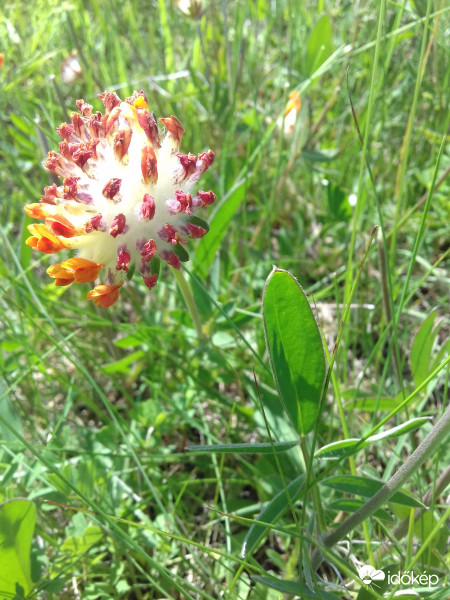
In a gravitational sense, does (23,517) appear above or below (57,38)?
below

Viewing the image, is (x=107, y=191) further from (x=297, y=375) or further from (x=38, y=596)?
(x=38, y=596)

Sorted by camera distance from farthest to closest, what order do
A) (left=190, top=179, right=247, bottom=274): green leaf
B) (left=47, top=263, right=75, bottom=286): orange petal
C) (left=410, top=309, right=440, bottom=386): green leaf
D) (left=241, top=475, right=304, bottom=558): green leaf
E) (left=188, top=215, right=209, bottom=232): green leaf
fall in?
(left=190, top=179, right=247, bottom=274): green leaf, (left=410, top=309, right=440, bottom=386): green leaf, (left=188, top=215, right=209, bottom=232): green leaf, (left=47, top=263, right=75, bottom=286): orange petal, (left=241, top=475, right=304, bottom=558): green leaf

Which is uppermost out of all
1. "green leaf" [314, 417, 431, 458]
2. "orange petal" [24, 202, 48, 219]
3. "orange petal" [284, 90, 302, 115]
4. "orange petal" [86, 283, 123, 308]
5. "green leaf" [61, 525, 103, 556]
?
"orange petal" [24, 202, 48, 219]

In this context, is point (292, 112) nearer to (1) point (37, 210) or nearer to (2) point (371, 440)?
(1) point (37, 210)

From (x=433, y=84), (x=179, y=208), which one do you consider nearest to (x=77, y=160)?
(x=179, y=208)

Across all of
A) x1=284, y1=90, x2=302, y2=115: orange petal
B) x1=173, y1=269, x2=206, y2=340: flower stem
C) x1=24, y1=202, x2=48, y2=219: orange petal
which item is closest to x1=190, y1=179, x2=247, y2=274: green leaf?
x1=173, y1=269, x2=206, y2=340: flower stem

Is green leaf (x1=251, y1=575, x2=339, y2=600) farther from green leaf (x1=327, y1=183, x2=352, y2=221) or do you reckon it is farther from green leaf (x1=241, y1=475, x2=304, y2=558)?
green leaf (x1=327, y1=183, x2=352, y2=221)

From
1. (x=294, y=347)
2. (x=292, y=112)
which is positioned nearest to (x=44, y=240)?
(x=294, y=347)
